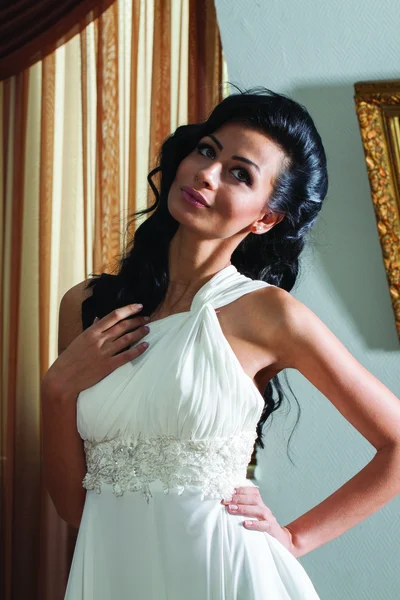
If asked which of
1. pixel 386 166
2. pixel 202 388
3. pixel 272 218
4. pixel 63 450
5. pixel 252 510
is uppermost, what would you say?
pixel 386 166

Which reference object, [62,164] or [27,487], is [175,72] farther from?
[27,487]

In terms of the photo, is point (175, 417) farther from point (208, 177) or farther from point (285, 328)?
point (208, 177)

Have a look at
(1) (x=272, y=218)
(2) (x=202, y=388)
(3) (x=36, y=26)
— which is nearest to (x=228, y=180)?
(1) (x=272, y=218)

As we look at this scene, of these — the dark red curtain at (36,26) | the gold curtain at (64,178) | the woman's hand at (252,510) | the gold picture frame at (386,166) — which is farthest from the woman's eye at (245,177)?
the dark red curtain at (36,26)

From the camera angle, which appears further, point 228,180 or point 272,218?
point 272,218

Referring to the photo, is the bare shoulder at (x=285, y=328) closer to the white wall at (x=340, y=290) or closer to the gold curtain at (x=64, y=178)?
the white wall at (x=340, y=290)

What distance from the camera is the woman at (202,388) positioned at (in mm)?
1476

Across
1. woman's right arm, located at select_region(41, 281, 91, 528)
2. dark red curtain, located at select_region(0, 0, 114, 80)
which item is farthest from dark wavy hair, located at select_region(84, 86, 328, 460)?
dark red curtain, located at select_region(0, 0, 114, 80)

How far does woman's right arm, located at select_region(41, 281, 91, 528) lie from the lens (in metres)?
1.60

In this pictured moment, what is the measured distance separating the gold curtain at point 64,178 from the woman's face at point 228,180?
0.86m

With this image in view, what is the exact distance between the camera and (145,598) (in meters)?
1.44

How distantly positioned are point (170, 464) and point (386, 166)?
1221 millimetres

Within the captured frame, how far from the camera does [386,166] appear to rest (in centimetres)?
232

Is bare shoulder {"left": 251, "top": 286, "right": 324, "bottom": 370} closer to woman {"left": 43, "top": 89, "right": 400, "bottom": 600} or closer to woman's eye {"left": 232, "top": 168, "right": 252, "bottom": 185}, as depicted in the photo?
woman {"left": 43, "top": 89, "right": 400, "bottom": 600}
